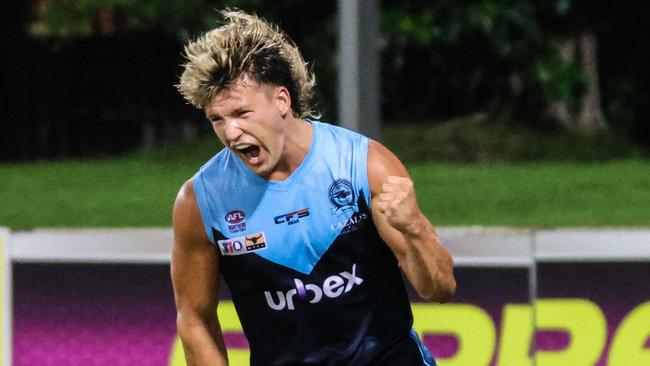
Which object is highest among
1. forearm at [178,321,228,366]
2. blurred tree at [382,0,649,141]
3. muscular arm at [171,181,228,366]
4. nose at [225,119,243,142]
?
nose at [225,119,243,142]

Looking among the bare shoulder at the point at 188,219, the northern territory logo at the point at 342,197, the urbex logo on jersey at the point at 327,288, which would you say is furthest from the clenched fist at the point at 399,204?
the bare shoulder at the point at 188,219

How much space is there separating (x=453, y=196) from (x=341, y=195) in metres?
5.21

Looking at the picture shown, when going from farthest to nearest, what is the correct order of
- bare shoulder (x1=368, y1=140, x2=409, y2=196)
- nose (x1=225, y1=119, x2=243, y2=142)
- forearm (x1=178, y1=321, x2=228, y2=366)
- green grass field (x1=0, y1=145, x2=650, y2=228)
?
1. green grass field (x1=0, y1=145, x2=650, y2=228)
2. forearm (x1=178, y1=321, x2=228, y2=366)
3. bare shoulder (x1=368, y1=140, x2=409, y2=196)
4. nose (x1=225, y1=119, x2=243, y2=142)

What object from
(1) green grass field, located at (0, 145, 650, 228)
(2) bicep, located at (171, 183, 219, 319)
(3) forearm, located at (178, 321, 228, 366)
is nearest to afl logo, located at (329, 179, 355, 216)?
(2) bicep, located at (171, 183, 219, 319)

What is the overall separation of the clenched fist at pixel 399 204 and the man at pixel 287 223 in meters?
0.12

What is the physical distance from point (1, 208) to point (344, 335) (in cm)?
562

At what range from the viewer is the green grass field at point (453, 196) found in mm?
8016

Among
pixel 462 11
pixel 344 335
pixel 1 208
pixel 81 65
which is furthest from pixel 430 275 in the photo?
pixel 81 65

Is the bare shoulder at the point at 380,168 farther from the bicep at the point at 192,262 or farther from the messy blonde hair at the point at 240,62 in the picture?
the bicep at the point at 192,262

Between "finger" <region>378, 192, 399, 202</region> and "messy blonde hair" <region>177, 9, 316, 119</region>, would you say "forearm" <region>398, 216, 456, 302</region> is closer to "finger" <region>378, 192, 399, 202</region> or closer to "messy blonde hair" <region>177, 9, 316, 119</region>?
"finger" <region>378, 192, 399, 202</region>

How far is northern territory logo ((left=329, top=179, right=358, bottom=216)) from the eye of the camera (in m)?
3.74

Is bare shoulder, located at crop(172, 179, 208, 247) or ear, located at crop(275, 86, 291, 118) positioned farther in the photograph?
bare shoulder, located at crop(172, 179, 208, 247)

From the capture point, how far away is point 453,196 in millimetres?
8891

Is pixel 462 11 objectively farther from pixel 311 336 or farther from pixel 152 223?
pixel 311 336
